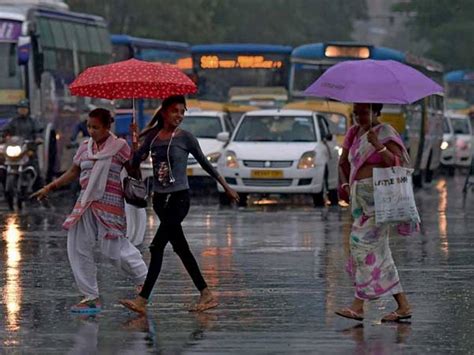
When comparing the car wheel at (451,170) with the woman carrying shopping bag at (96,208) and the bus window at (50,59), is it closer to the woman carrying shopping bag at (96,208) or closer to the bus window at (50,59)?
the bus window at (50,59)

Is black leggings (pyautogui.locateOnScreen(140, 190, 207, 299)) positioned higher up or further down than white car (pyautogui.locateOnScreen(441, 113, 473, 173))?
higher up

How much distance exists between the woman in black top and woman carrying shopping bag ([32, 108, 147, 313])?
23 centimetres

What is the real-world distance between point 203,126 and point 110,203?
19.7 meters

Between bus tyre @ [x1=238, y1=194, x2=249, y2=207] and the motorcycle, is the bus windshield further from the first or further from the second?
the motorcycle

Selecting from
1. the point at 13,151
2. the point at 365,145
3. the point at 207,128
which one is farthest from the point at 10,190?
the point at 365,145

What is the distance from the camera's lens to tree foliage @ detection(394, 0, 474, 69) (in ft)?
232

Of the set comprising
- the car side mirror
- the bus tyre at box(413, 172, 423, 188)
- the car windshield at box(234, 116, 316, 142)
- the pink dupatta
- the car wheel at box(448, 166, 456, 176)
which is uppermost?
the pink dupatta

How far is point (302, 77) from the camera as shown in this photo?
40.0 meters

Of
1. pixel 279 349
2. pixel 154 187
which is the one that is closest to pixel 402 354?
pixel 279 349

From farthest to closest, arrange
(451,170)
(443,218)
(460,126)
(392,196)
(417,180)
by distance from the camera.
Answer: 1. (460,126)
2. (451,170)
3. (417,180)
4. (443,218)
5. (392,196)

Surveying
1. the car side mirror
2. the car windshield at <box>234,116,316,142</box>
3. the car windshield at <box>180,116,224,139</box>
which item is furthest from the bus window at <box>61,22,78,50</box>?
the car windshield at <box>234,116,316,142</box>

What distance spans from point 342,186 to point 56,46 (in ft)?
76.0

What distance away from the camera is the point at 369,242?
39.8 ft

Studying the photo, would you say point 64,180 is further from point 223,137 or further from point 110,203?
point 223,137
